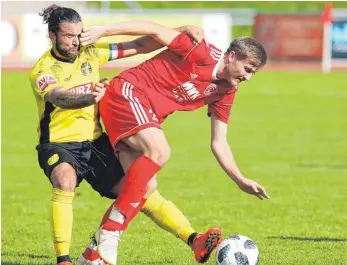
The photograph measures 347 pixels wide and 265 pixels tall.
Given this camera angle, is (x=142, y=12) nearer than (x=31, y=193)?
No

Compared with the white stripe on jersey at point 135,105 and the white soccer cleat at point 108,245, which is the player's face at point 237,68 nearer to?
the white stripe on jersey at point 135,105

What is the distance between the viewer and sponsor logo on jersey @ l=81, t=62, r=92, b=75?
763 cm

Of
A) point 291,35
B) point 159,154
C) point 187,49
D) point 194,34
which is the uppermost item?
point 194,34

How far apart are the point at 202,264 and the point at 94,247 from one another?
103 cm

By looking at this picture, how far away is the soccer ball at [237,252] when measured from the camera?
730 cm

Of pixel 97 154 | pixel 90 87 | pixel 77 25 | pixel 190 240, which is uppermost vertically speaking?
pixel 77 25

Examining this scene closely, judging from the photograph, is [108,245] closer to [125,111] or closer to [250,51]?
[125,111]

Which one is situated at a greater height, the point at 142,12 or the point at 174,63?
the point at 174,63

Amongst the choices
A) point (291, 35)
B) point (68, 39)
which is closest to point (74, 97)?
point (68, 39)

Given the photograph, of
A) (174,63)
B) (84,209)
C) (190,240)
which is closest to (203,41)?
(174,63)

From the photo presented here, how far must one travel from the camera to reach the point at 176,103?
7.42m

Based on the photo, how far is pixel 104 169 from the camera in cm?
766

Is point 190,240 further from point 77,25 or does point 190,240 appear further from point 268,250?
point 77,25

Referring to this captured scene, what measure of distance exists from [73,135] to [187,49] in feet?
3.65
